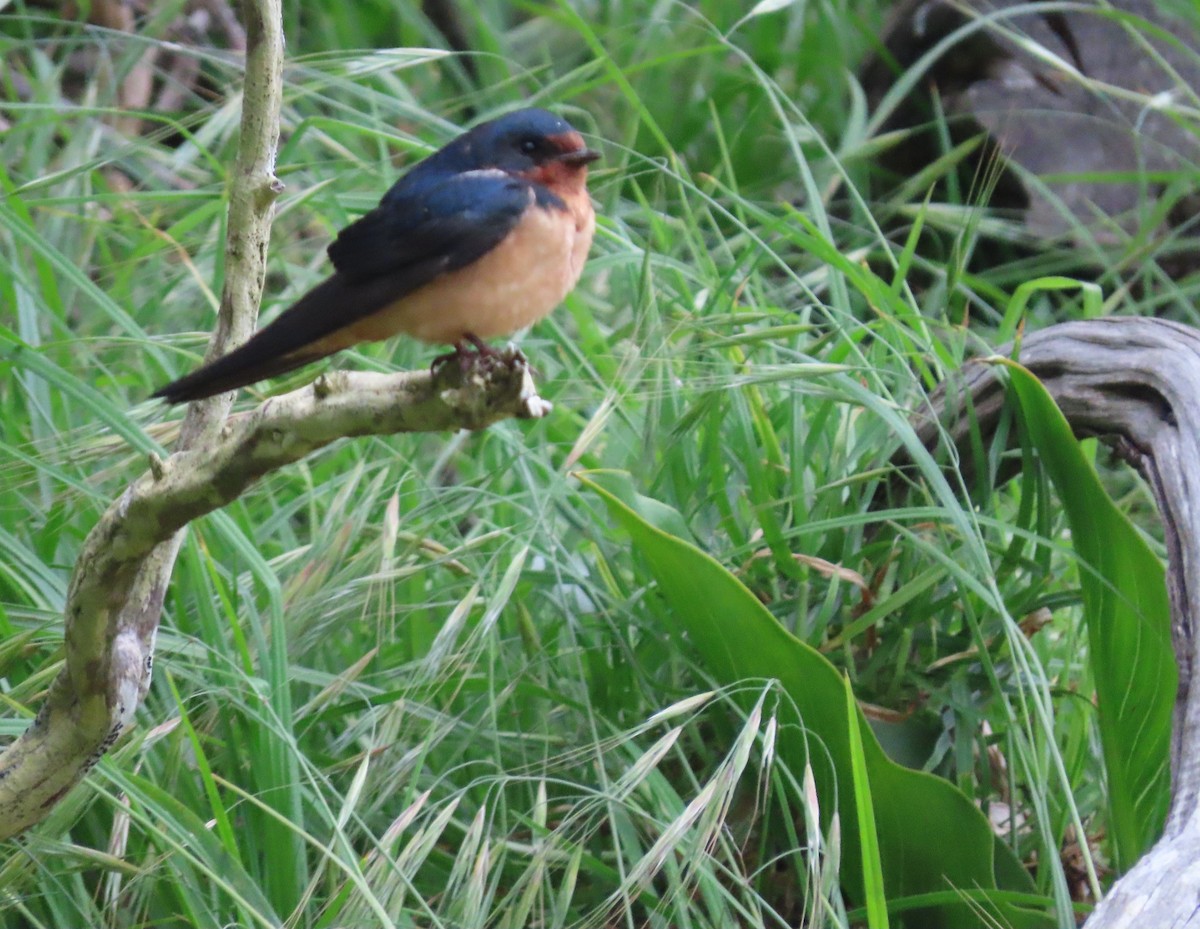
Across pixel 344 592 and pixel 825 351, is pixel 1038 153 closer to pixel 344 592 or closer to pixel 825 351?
pixel 825 351

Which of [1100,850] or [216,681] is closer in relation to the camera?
[216,681]

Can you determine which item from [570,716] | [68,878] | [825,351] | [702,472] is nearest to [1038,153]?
[825,351]

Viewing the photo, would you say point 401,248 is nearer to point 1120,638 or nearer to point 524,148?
point 524,148

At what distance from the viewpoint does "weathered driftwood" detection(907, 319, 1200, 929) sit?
1.77 m

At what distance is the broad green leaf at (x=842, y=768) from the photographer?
1.91 meters

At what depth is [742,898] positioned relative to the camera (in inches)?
84.4

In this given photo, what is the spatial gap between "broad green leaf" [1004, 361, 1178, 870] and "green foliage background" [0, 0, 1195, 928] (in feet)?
0.26

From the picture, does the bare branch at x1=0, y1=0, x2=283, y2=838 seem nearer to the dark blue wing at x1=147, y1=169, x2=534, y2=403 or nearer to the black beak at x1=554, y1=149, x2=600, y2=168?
the dark blue wing at x1=147, y1=169, x2=534, y2=403

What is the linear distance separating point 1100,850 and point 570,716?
933 millimetres

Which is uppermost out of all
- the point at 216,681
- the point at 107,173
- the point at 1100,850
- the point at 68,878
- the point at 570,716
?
the point at 107,173

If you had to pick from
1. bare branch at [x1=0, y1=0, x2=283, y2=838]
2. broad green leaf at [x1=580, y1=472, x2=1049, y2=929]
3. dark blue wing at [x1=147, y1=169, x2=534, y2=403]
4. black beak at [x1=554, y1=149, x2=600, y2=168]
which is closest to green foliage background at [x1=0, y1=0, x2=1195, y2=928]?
broad green leaf at [x1=580, y1=472, x2=1049, y2=929]

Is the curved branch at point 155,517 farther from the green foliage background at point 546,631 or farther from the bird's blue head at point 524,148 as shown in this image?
the bird's blue head at point 524,148

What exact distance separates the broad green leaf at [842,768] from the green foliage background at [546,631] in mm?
47

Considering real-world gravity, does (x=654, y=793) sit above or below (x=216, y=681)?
below
